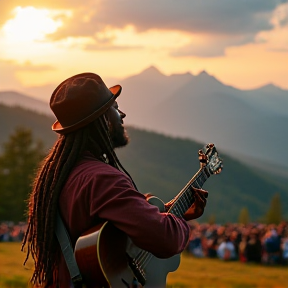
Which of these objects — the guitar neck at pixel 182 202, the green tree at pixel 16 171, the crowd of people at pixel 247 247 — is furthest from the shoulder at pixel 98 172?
the green tree at pixel 16 171

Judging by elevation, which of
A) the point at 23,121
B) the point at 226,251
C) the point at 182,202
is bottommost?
the point at 23,121

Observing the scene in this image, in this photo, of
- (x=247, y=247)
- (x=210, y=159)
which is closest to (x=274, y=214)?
(x=247, y=247)

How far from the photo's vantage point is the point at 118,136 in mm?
3197

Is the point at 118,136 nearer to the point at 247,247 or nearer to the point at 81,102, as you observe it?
the point at 81,102

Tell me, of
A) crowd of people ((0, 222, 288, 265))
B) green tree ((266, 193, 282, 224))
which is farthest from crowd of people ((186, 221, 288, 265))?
green tree ((266, 193, 282, 224))

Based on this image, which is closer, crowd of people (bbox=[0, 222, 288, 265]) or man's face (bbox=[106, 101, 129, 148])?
man's face (bbox=[106, 101, 129, 148])

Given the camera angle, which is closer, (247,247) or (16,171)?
(247,247)

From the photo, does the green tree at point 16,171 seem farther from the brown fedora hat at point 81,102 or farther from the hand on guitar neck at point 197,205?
the brown fedora hat at point 81,102

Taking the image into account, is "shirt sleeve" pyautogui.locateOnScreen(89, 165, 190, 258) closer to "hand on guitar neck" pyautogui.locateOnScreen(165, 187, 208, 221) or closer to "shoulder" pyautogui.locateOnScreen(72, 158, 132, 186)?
"shoulder" pyautogui.locateOnScreen(72, 158, 132, 186)

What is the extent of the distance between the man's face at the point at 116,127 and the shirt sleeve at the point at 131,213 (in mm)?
311

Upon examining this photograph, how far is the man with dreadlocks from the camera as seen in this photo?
2.82 metres

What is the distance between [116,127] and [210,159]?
2.68 ft

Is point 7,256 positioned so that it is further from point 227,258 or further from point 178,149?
point 178,149

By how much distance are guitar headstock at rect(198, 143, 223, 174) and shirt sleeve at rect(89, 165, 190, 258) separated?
34.7 inches
